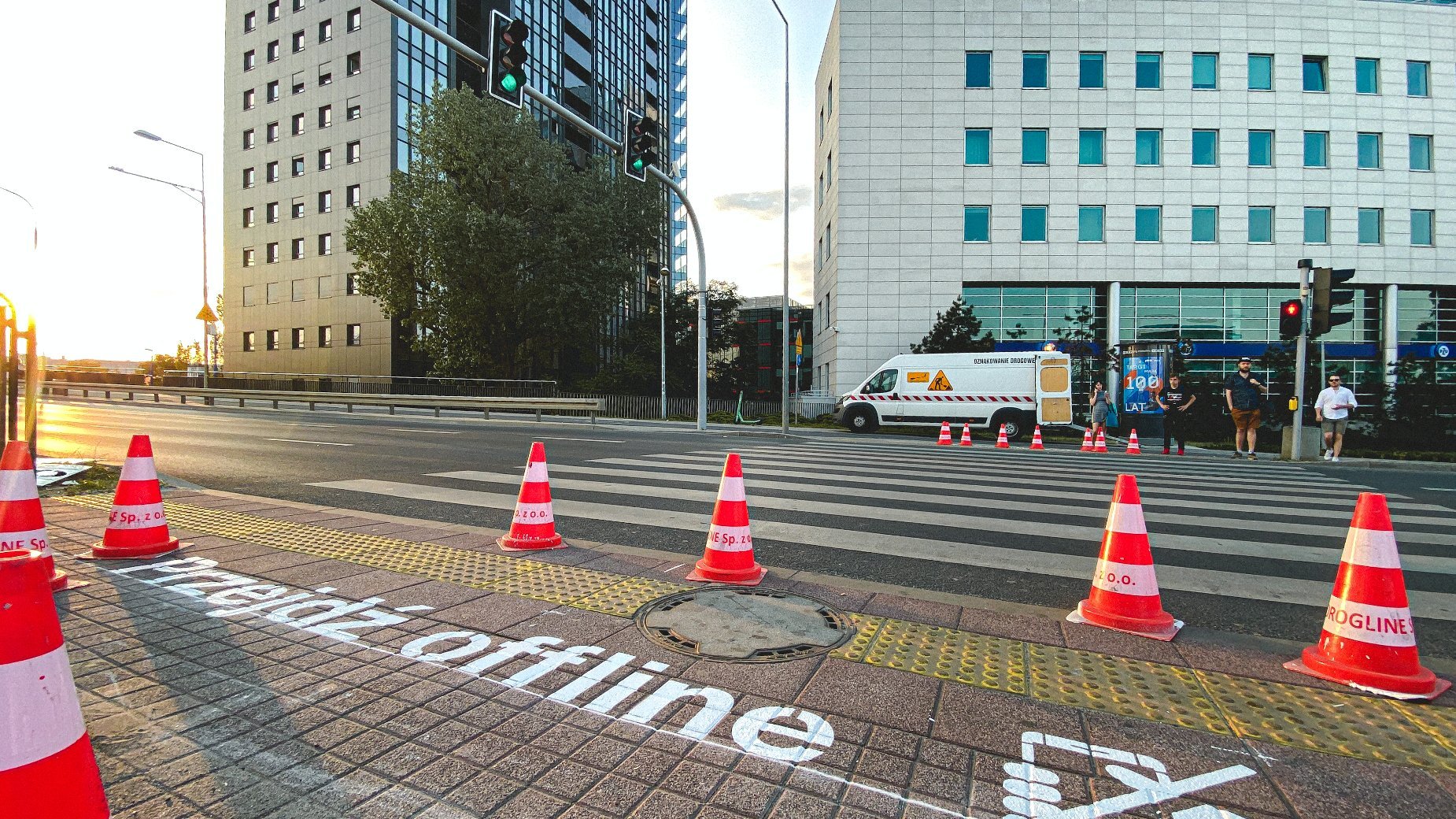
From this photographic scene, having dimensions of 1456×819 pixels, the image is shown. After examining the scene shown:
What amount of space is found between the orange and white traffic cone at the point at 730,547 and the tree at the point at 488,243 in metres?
25.2

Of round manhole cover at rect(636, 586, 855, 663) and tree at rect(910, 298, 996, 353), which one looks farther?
tree at rect(910, 298, 996, 353)

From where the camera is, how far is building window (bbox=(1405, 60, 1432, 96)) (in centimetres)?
3086

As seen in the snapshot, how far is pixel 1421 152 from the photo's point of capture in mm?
30719

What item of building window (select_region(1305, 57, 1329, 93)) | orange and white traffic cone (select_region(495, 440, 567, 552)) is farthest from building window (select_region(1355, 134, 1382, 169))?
orange and white traffic cone (select_region(495, 440, 567, 552))

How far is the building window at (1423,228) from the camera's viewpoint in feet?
99.7

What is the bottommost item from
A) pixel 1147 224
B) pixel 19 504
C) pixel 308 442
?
pixel 308 442

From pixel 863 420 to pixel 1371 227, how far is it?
27185mm

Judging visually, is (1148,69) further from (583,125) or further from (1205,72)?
(583,125)

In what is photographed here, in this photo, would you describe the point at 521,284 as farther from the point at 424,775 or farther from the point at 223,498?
Answer: the point at 424,775

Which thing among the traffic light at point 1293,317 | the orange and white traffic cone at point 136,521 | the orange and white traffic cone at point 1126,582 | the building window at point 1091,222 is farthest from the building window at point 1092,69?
the orange and white traffic cone at point 136,521

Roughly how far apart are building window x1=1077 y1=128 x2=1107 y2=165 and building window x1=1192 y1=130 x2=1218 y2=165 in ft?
13.0

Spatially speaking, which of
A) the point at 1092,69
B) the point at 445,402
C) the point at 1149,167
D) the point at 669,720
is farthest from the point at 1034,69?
the point at 669,720

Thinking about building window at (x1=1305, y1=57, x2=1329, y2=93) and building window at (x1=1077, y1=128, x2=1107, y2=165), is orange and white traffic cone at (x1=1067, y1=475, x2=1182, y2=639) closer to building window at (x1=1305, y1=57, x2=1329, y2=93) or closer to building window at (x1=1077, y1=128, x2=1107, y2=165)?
building window at (x1=1077, y1=128, x2=1107, y2=165)

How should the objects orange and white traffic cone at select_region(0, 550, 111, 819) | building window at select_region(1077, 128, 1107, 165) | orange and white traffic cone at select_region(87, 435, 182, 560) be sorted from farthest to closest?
1. building window at select_region(1077, 128, 1107, 165)
2. orange and white traffic cone at select_region(87, 435, 182, 560)
3. orange and white traffic cone at select_region(0, 550, 111, 819)
